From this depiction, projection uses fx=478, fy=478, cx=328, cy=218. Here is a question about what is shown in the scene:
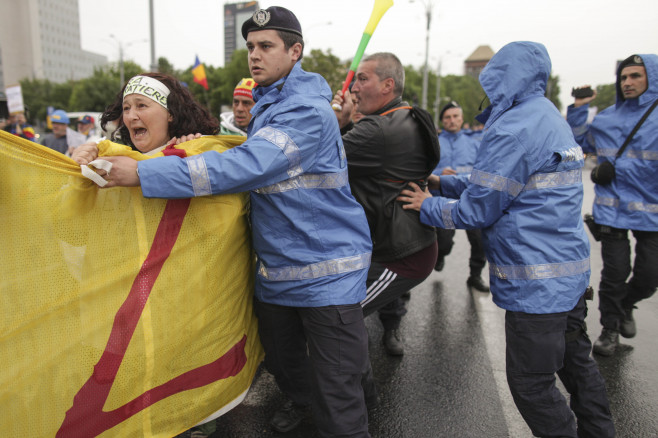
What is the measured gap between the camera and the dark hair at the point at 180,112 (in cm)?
247

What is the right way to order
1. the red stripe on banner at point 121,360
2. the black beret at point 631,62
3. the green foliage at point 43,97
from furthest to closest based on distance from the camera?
the green foliage at point 43,97 → the black beret at point 631,62 → the red stripe on banner at point 121,360

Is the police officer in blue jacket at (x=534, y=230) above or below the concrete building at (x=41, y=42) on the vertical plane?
below

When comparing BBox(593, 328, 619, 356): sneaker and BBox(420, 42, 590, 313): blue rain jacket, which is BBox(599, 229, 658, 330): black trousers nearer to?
BBox(593, 328, 619, 356): sneaker

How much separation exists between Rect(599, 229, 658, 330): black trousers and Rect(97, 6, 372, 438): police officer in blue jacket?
2449 mm

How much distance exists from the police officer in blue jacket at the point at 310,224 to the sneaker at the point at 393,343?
1.50 metres

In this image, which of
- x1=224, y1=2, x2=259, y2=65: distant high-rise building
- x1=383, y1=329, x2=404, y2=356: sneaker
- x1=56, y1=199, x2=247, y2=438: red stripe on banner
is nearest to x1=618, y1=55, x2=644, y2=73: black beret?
→ x1=383, y1=329, x2=404, y2=356: sneaker

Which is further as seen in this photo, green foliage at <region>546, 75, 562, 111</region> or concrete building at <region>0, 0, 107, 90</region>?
concrete building at <region>0, 0, 107, 90</region>

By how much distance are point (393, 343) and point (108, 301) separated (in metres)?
2.38

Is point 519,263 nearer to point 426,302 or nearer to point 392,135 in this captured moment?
point 392,135

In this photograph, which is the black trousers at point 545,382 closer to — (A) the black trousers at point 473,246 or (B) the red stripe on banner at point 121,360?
(B) the red stripe on banner at point 121,360

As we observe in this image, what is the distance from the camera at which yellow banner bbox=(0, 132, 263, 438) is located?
1742 mm

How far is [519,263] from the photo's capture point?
2.27m

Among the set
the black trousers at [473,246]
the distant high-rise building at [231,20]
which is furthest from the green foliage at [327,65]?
the distant high-rise building at [231,20]

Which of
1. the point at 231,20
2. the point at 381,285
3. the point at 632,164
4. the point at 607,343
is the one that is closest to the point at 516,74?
the point at 381,285
